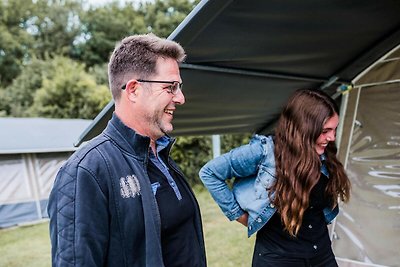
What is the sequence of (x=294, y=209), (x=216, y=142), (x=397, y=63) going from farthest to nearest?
1. (x=216, y=142)
2. (x=397, y=63)
3. (x=294, y=209)

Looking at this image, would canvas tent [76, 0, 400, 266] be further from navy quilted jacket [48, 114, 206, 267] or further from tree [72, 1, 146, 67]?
tree [72, 1, 146, 67]

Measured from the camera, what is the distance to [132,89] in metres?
1.24

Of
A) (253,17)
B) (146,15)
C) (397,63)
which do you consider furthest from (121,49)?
(146,15)

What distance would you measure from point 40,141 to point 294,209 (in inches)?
314

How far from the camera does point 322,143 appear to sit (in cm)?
200

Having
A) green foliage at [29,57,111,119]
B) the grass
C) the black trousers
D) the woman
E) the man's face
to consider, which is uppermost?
green foliage at [29,57,111,119]

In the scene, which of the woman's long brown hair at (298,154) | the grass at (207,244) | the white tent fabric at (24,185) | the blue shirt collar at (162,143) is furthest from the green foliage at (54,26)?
the blue shirt collar at (162,143)

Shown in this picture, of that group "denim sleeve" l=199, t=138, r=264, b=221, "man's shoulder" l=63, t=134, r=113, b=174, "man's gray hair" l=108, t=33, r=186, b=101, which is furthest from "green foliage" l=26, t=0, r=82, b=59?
"man's shoulder" l=63, t=134, r=113, b=174

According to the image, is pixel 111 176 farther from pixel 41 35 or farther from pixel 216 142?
pixel 41 35

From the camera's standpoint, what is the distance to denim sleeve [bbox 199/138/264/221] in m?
1.97

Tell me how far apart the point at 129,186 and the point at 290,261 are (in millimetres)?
1162

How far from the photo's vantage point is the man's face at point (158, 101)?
49.3 inches

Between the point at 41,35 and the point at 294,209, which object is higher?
the point at 41,35

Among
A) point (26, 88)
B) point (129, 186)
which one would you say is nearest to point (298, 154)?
point (129, 186)
